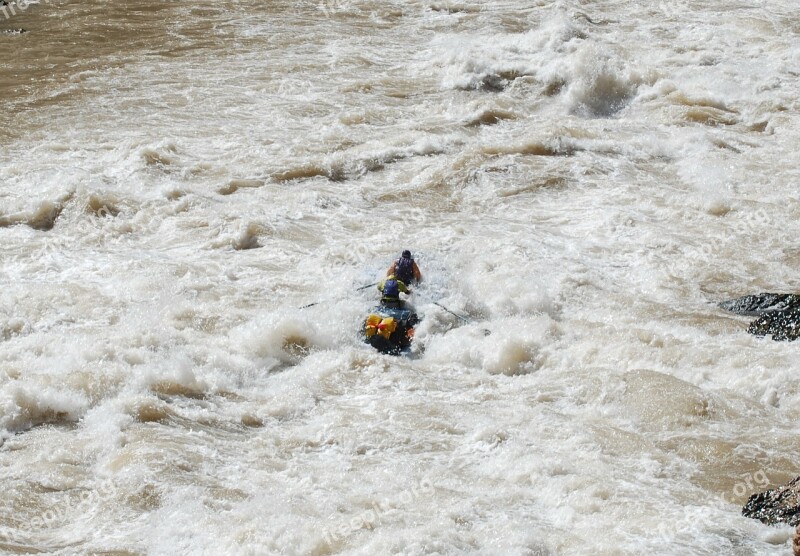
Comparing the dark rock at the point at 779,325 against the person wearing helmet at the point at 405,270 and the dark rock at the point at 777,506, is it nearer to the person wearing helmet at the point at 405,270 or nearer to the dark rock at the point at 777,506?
the dark rock at the point at 777,506

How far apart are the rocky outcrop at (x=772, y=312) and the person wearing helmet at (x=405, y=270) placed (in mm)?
2995

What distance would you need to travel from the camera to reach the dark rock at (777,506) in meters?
5.68

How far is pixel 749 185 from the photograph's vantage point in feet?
36.8

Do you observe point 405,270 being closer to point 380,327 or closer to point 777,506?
point 380,327

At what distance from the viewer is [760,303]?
851cm

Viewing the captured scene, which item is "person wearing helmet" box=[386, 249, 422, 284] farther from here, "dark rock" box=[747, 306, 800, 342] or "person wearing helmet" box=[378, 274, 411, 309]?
"dark rock" box=[747, 306, 800, 342]

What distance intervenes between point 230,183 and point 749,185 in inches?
257

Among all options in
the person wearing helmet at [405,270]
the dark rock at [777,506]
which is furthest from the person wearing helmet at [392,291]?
the dark rock at [777,506]

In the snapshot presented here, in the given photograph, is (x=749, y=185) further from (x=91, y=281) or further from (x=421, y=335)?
(x=91, y=281)

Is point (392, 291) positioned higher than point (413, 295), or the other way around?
point (392, 291)

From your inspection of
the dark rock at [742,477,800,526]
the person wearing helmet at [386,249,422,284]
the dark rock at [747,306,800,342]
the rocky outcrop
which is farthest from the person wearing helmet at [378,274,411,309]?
the dark rock at [742,477,800,526]

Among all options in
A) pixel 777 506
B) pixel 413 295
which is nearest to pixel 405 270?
pixel 413 295

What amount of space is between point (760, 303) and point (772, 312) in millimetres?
219

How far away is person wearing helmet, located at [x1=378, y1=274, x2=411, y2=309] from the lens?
870cm
